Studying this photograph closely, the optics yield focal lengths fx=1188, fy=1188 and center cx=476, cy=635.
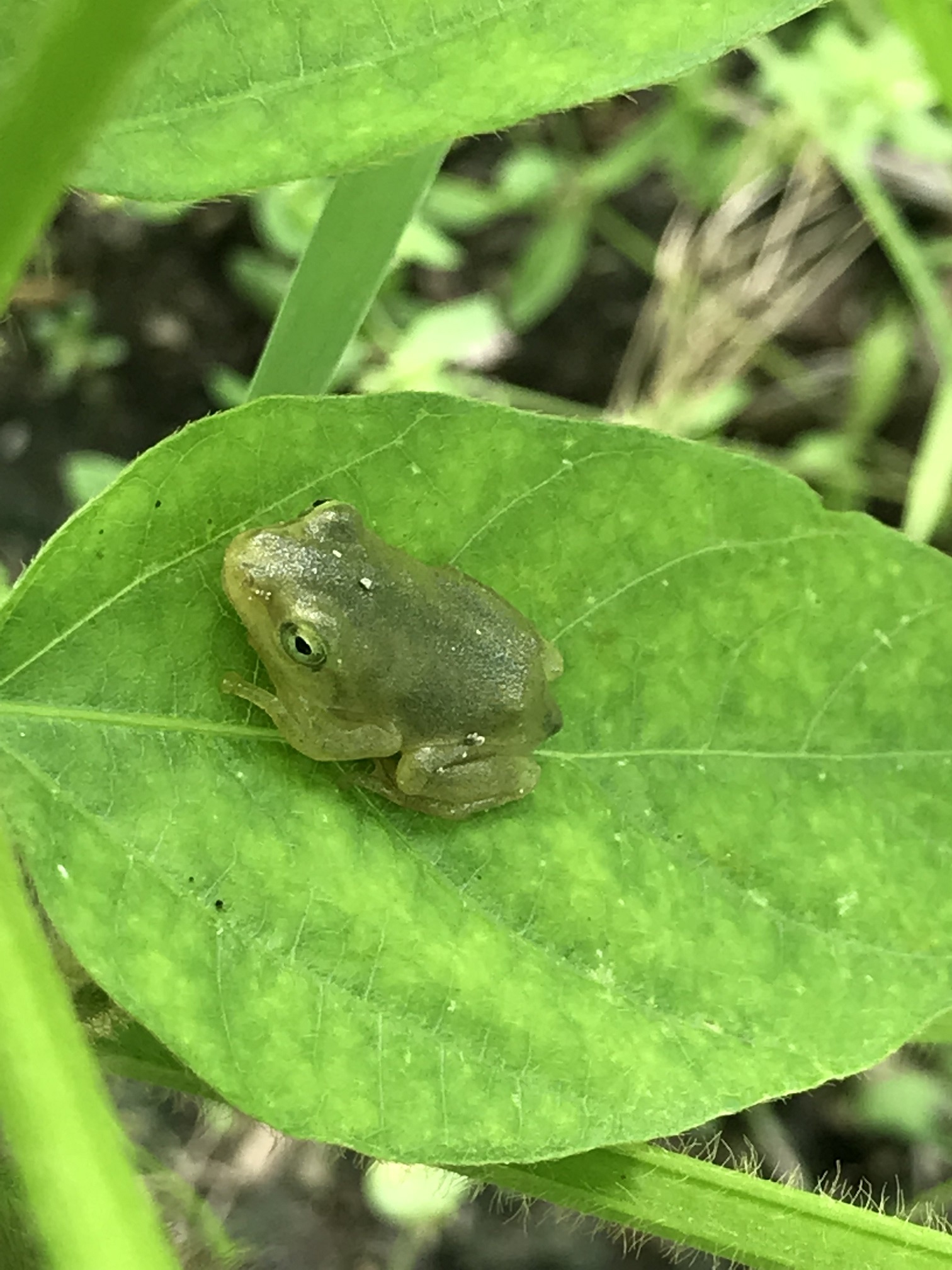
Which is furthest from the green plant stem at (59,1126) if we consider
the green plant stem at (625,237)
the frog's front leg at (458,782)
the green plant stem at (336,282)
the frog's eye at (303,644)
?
the green plant stem at (625,237)

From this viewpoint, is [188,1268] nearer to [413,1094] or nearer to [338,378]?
[413,1094]

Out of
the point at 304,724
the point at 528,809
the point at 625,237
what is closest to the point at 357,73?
the point at 304,724

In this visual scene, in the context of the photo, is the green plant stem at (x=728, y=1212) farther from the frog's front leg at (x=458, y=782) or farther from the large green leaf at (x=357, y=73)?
the large green leaf at (x=357, y=73)

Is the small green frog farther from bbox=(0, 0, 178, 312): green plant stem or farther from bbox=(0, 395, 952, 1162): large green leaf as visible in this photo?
bbox=(0, 0, 178, 312): green plant stem

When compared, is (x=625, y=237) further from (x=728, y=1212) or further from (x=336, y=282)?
(x=728, y=1212)

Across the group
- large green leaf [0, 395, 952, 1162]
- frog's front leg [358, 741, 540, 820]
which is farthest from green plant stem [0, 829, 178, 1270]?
frog's front leg [358, 741, 540, 820]

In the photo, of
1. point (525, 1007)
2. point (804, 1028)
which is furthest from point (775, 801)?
point (525, 1007)

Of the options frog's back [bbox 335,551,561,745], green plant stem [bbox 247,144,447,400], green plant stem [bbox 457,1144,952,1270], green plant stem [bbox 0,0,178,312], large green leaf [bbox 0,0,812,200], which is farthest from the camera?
green plant stem [bbox 247,144,447,400]
